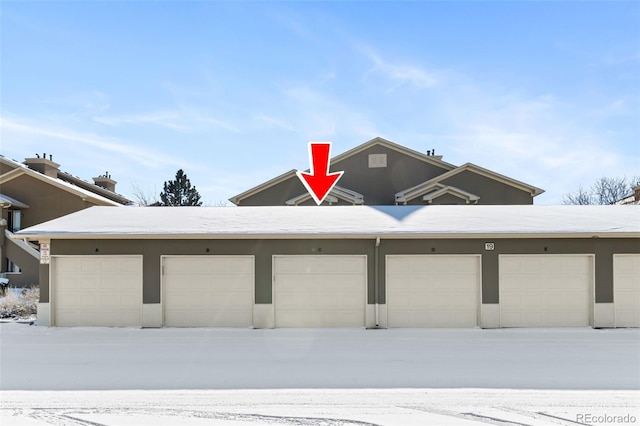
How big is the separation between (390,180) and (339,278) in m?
12.2

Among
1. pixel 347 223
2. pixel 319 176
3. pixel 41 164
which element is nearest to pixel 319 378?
pixel 347 223

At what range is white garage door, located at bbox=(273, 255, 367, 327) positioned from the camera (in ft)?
36.6

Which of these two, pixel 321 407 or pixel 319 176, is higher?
pixel 319 176

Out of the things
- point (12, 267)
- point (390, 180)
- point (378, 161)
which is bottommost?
point (12, 267)

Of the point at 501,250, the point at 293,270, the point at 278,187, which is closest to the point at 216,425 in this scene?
the point at 293,270

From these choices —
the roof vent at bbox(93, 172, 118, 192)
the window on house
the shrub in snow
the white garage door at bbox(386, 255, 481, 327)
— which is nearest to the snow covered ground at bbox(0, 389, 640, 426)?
the white garage door at bbox(386, 255, 481, 327)

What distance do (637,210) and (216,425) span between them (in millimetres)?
15537

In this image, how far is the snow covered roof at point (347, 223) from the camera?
10898 millimetres

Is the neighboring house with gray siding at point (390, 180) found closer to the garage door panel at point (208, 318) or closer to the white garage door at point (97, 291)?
the garage door panel at point (208, 318)

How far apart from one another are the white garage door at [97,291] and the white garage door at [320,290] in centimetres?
418

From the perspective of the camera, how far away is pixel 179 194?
3672cm

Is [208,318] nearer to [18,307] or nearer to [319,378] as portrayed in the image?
[319,378]

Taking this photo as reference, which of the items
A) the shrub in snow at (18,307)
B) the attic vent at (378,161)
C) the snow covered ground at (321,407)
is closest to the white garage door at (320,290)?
the snow covered ground at (321,407)

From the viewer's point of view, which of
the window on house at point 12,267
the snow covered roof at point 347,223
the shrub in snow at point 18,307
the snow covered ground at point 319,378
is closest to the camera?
the snow covered ground at point 319,378
